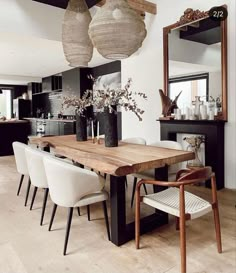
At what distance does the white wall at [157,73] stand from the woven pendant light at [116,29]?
1.96 m

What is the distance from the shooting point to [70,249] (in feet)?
7.04

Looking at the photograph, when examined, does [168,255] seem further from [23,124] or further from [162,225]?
[23,124]

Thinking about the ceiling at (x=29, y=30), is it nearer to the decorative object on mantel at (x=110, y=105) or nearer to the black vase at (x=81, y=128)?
the black vase at (x=81, y=128)

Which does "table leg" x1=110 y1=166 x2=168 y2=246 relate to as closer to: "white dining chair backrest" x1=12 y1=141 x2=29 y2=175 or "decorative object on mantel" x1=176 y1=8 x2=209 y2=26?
"white dining chair backrest" x1=12 y1=141 x2=29 y2=175


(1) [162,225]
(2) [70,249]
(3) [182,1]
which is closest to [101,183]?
(2) [70,249]

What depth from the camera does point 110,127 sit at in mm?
2773

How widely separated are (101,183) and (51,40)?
3267 millimetres

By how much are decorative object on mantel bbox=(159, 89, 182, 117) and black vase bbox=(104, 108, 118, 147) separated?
1.85m

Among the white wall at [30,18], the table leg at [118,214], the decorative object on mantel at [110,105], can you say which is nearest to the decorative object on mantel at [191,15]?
the decorative object on mantel at [110,105]

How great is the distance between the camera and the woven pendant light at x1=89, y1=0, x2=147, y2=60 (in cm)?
211

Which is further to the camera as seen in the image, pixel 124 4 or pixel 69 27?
pixel 69 27

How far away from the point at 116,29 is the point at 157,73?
2717mm

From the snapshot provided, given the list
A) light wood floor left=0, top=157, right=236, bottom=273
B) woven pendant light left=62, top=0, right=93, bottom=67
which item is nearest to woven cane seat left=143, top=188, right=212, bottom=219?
light wood floor left=0, top=157, right=236, bottom=273

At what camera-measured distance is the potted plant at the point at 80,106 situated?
313 centimetres
